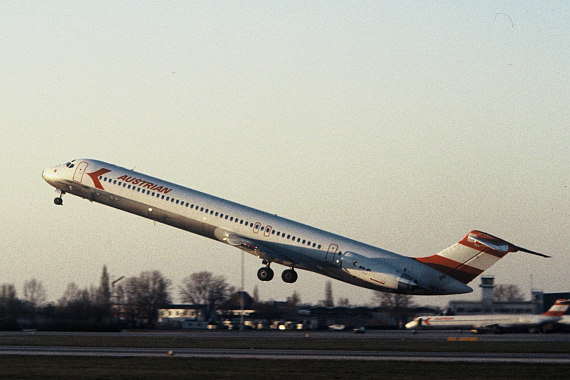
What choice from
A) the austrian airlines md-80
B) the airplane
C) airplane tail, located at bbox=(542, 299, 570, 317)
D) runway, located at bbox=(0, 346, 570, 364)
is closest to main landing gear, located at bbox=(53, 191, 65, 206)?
the austrian airlines md-80

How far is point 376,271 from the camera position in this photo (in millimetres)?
70750

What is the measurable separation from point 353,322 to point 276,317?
11783 millimetres

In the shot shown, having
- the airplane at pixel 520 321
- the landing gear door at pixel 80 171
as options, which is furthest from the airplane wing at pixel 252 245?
the airplane at pixel 520 321

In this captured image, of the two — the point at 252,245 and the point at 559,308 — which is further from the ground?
the point at 252,245

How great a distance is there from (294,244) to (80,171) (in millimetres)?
19921

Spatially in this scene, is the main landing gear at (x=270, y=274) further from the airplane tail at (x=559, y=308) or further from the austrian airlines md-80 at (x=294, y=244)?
the airplane tail at (x=559, y=308)

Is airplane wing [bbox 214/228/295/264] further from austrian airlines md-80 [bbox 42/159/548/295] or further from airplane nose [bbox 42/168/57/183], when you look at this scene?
airplane nose [bbox 42/168/57/183]

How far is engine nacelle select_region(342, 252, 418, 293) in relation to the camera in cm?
7081

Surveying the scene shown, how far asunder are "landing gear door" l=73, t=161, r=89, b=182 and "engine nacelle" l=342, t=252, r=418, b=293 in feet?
77.8

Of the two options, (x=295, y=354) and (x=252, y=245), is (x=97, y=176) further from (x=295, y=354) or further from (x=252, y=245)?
(x=295, y=354)

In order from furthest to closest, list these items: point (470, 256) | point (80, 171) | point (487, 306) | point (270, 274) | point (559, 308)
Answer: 1. point (487, 306)
2. point (559, 308)
3. point (80, 171)
4. point (270, 274)
5. point (470, 256)

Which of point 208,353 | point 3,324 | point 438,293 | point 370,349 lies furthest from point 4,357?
point 3,324

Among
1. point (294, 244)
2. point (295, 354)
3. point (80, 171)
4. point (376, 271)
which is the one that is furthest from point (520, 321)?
point (80, 171)

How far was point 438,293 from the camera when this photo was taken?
235ft
